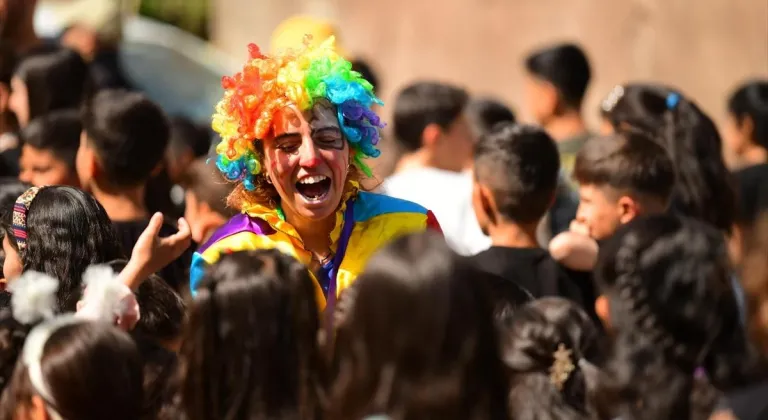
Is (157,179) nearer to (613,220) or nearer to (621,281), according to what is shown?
(613,220)

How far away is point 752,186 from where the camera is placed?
6.81 m

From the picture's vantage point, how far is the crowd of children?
310cm

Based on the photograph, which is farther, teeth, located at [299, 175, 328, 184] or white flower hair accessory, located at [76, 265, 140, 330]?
teeth, located at [299, 175, 328, 184]

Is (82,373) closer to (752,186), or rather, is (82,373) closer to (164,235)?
(164,235)

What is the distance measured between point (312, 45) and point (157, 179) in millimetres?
2201

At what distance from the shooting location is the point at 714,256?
3.53 meters

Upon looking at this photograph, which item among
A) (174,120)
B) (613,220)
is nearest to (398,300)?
(613,220)

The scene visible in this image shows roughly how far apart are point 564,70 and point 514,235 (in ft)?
8.29

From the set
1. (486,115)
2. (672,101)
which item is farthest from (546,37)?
(672,101)

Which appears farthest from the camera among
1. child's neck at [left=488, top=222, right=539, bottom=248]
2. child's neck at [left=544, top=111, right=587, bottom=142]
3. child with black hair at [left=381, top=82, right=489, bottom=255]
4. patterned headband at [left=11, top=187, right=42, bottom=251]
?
child's neck at [left=544, top=111, right=587, bottom=142]

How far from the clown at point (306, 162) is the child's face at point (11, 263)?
0.65 m

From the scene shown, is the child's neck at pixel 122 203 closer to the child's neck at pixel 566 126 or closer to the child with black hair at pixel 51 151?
the child with black hair at pixel 51 151

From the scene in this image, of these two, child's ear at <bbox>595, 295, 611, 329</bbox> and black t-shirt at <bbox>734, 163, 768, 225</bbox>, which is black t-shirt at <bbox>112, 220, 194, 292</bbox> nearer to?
child's ear at <bbox>595, 295, 611, 329</bbox>

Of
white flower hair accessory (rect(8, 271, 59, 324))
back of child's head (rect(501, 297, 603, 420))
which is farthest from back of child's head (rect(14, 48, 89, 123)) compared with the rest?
back of child's head (rect(501, 297, 603, 420))
